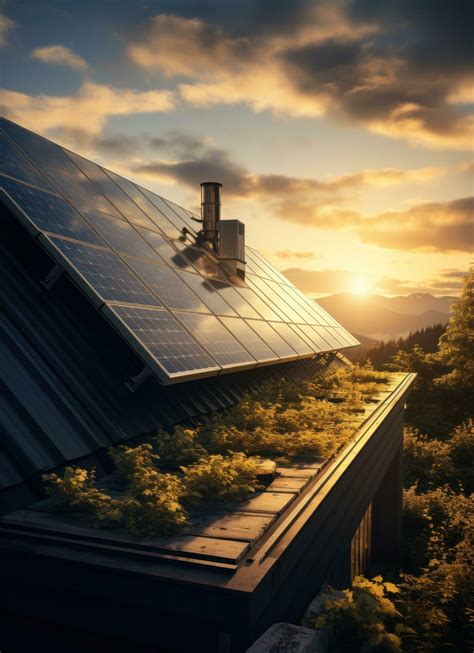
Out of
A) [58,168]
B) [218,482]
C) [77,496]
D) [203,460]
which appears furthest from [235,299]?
[77,496]

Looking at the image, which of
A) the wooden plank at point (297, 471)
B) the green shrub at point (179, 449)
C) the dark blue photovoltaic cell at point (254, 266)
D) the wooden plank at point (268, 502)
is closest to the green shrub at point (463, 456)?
the dark blue photovoltaic cell at point (254, 266)

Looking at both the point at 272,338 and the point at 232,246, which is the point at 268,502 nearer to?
the point at 272,338

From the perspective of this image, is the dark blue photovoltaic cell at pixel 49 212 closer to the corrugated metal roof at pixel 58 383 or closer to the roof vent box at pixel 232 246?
the corrugated metal roof at pixel 58 383

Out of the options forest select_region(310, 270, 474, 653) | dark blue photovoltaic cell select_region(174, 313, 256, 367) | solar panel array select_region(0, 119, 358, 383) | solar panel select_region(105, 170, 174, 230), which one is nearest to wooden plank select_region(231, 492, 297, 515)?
forest select_region(310, 270, 474, 653)

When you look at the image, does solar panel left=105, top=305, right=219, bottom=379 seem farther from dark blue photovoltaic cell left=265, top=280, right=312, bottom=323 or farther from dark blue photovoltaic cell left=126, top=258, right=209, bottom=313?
dark blue photovoltaic cell left=265, top=280, right=312, bottom=323

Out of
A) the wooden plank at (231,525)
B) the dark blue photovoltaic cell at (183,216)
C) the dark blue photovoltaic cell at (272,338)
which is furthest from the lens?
the dark blue photovoltaic cell at (183,216)

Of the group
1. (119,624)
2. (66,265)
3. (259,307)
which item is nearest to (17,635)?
(119,624)
